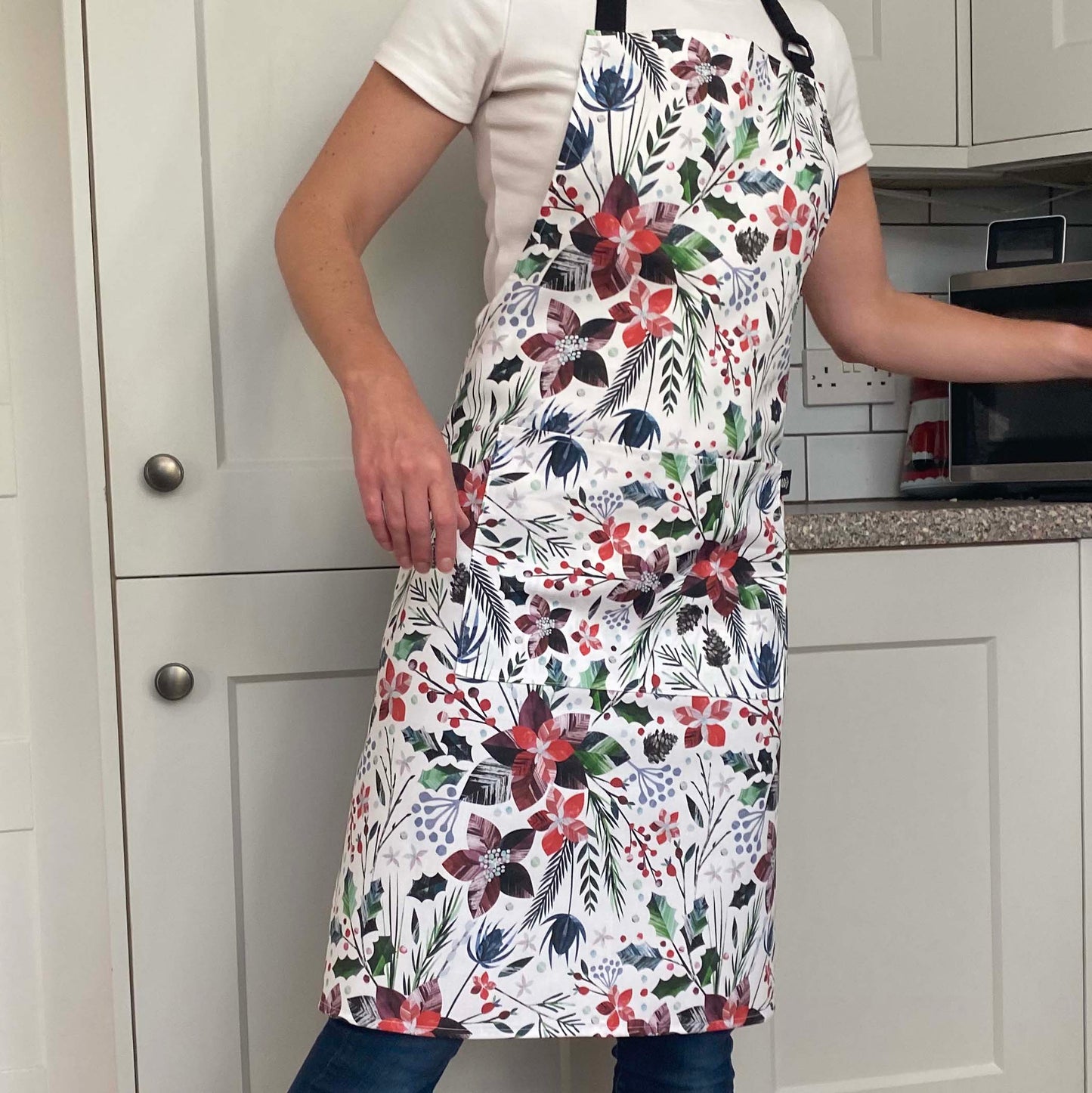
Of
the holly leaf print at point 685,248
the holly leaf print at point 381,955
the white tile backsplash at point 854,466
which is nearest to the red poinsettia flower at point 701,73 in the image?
the holly leaf print at point 685,248

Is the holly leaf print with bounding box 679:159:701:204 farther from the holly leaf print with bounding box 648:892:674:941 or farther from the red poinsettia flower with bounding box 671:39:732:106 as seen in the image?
the holly leaf print with bounding box 648:892:674:941

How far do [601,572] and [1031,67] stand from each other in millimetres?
1106

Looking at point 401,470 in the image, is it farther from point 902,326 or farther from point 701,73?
point 902,326

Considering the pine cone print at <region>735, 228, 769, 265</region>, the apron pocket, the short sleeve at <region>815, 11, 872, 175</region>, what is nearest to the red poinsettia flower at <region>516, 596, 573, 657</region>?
the apron pocket

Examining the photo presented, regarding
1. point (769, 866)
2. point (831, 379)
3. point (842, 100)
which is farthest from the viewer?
point (831, 379)

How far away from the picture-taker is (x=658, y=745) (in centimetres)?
102

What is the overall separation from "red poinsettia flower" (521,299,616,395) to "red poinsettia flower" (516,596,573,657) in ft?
0.54

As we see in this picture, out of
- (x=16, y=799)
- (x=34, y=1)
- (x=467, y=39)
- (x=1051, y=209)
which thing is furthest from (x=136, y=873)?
(x=1051, y=209)

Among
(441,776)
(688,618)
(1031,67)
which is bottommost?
(441,776)

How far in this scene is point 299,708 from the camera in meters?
1.34

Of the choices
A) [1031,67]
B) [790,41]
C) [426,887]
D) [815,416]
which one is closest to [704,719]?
[426,887]

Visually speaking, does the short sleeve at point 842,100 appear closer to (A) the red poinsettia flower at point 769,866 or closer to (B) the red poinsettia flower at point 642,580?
(B) the red poinsettia flower at point 642,580

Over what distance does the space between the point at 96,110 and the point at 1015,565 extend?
3.49 ft

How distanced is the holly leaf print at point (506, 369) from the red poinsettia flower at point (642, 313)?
0.28 feet
